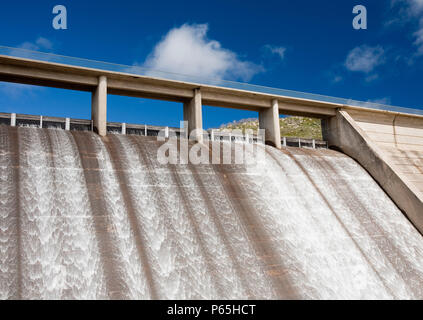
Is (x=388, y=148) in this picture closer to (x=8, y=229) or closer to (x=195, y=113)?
(x=195, y=113)

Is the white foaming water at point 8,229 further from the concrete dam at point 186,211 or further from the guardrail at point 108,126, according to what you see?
the guardrail at point 108,126

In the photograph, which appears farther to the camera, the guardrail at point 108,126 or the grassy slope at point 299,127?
the grassy slope at point 299,127

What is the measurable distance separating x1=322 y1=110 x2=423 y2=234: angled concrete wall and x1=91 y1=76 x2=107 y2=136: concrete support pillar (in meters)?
12.5

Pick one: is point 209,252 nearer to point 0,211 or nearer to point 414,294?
point 0,211

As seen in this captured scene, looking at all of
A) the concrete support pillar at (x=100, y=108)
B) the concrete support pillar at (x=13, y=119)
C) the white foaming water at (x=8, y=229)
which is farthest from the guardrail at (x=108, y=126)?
the white foaming water at (x=8, y=229)

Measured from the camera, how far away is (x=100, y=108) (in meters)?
14.8

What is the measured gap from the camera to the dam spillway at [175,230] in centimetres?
852

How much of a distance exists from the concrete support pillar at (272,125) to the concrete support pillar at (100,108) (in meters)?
8.45

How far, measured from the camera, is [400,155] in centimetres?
1981

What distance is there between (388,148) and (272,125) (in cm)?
703

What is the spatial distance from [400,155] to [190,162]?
1242cm

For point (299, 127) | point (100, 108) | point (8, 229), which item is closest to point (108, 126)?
point (100, 108)

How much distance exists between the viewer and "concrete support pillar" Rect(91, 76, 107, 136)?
14.6m
